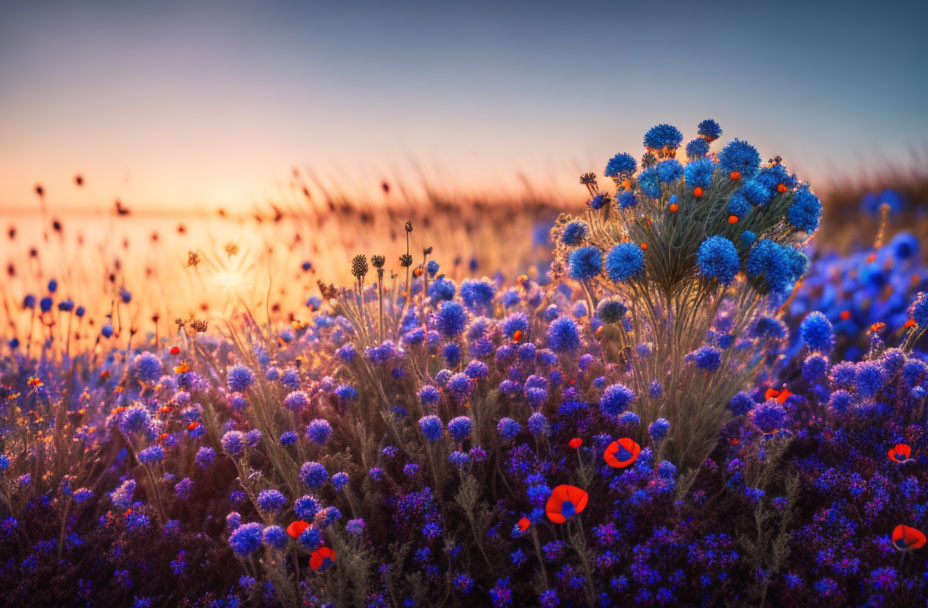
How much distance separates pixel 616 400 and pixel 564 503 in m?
0.75

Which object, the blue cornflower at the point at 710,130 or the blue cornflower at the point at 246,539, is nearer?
the blue cornflower at the point at 246,539

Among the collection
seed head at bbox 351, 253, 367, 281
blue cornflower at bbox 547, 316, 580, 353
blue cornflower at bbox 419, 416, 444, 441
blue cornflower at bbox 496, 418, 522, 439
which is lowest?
blue cornflower at bbox 496, 418, 522, 439

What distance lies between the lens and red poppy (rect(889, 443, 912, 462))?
3.17 metres

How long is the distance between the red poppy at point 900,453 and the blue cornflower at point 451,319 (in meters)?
2.38

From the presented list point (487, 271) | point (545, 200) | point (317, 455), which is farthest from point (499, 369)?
point (545, 200)

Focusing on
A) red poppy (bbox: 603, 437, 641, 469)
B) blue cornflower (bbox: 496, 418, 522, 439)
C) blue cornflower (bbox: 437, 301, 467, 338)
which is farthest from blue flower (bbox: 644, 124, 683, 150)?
blue cornflower (bbox: 496, 418, 522, 439)

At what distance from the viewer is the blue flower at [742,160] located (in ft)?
10.5

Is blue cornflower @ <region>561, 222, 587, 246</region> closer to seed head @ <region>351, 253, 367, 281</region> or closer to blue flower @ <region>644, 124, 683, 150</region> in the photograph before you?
blue flower @ <region>644, 124, 683, 150</region>

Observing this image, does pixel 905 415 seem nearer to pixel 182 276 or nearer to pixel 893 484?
pixel 893 484

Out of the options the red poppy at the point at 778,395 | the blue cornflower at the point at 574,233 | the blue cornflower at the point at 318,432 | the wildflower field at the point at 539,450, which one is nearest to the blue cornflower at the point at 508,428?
the wildflower field at the point at 539,450

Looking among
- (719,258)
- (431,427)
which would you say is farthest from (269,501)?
(719,258)

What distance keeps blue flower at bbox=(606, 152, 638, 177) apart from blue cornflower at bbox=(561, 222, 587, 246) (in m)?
0.31

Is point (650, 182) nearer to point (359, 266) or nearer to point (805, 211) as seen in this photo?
point (805, 211)

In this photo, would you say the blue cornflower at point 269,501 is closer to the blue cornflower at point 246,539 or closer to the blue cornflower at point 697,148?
the blue cornflower at point 246,539
